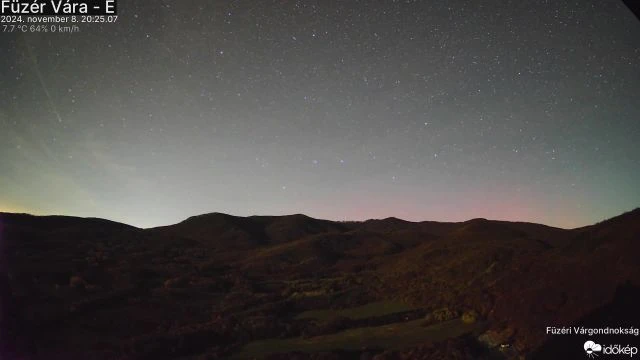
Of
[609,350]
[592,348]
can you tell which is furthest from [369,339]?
[609,350]

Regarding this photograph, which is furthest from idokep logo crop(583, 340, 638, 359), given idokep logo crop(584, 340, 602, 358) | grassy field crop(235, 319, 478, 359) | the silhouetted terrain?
grassy field crop(235, 319, 478, 359)

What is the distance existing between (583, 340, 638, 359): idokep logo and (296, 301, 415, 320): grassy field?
39.1 feet

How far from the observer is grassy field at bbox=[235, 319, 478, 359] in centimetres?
1738

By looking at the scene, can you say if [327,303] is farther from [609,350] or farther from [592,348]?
[609,350]

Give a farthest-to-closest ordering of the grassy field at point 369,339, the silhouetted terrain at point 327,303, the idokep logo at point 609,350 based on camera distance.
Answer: the grassy field at point 369,339 → the silhouetted terrain at point 327,303 → the idokep logo at point 609,350

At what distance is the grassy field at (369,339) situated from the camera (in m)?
17.4

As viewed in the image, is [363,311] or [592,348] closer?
[592,348]

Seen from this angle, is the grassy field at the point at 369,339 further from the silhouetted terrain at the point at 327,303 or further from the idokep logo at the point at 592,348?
the idokep logo at the point at 592,348

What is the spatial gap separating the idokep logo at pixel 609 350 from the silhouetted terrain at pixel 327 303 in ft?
3.32

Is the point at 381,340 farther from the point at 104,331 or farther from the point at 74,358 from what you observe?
the point at 104,331

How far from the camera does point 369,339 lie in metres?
18.4

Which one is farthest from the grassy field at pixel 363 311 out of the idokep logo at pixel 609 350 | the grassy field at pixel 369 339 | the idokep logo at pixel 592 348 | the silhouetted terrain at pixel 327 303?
the idokep logo at pixel 609 350

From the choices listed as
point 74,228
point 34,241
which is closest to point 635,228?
point 34,241

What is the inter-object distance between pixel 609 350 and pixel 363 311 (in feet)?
46.6
